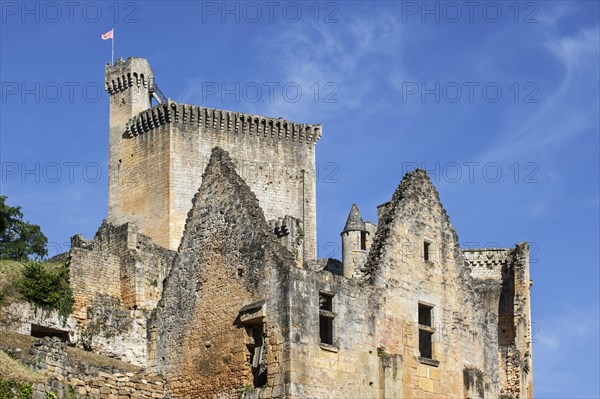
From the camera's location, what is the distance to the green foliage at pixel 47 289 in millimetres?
45781

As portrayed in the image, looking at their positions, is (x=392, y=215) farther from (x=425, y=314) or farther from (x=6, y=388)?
(x=6, y=388)

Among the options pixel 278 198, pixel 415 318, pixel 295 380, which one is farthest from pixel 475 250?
pixel 295 380

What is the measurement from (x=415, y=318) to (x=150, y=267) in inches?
685

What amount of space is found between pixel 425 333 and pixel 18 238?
104 ft

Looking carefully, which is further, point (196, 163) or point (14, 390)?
point (196, 163)

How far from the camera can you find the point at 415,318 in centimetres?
3516

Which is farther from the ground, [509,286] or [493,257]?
[493,257]

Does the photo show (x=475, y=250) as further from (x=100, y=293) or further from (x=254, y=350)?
(x=254, y=350)

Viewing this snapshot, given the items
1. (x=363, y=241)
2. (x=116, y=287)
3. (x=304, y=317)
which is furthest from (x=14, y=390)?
(x=363, y=241)

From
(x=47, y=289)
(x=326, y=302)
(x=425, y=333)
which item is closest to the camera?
(x=326, y=302)

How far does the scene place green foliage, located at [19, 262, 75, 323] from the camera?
45.8 m

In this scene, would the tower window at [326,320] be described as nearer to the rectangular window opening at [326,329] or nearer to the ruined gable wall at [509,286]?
the rectangular window opening at [326,329]

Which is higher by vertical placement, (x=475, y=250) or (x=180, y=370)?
(x=475, y=250)

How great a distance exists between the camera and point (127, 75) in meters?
69.9
